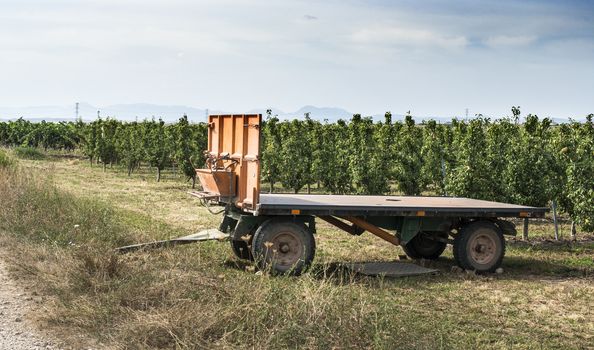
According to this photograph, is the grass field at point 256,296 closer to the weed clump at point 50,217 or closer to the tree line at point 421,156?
the weed clump at point 50,217

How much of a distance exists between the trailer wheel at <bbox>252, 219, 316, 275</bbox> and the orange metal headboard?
49 centimetres

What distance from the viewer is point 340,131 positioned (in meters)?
25.1

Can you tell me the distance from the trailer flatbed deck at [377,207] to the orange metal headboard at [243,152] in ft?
0.95

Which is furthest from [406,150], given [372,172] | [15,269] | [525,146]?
[15,269]

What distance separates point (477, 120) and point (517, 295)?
31.0 ft

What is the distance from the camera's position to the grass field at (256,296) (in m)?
5.89

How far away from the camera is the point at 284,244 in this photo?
9766 mm

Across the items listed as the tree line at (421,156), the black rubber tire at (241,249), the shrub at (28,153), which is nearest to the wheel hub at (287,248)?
the black rubber tire at (241,249)

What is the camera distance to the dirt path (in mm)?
6230

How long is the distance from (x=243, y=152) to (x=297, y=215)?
1.23 m

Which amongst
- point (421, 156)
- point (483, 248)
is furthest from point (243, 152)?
point (421, 156)

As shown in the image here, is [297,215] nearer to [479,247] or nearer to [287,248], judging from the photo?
[287,248]

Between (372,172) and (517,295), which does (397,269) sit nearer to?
(517,295)

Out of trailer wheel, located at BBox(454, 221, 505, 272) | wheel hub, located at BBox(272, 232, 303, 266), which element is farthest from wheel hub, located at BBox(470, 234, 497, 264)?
wheel hub, located at BBox(272, 232, 303, 266)
